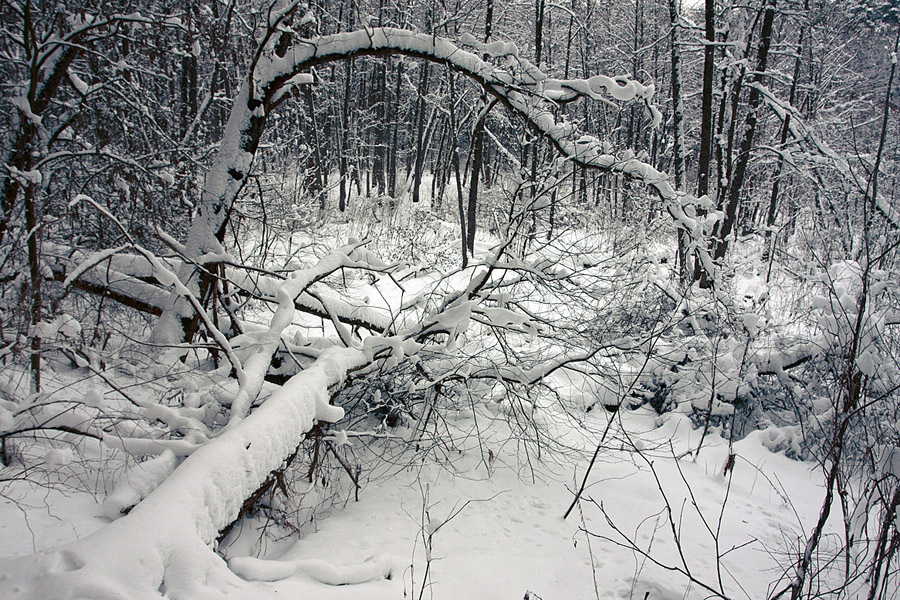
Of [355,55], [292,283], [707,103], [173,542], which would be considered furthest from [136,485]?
[707,103]

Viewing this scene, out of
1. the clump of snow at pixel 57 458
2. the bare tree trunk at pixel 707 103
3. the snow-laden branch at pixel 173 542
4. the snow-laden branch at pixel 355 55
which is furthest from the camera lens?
the bare tree trunk at pixel 707 103

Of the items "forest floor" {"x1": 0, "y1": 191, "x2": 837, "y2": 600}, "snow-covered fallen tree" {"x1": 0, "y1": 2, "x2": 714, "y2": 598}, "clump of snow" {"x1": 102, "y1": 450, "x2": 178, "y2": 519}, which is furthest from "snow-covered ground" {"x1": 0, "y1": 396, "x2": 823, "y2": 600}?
"snow-covered fallen tree" {"x1": 0, "y1": 2, "x2": 714, "y2": 598}

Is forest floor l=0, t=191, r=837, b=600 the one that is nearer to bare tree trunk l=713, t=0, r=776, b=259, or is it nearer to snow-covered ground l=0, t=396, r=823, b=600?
snow-covered ground l=0, t=396, r=823, b=600

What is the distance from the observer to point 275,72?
3.48 m

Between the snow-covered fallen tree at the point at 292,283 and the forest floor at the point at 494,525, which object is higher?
the snow-covered fallen tree at the point at 292,283

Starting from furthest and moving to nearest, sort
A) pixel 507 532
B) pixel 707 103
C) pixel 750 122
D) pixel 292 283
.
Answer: pixel 750 122 < pixel 707 103 < pixel 292 283 < pixel 507 532

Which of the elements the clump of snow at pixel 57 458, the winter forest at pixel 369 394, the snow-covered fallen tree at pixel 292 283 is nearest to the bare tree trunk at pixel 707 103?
the winter forest at pixel 369 394

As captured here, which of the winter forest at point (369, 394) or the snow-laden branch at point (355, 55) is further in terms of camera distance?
the snow-laden branch at point (355, 55)

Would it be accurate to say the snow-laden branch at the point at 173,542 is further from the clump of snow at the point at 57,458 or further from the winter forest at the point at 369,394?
the clump of snow at the point at 57,458

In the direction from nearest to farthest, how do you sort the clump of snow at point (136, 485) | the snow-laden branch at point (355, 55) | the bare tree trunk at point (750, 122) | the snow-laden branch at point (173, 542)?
the snow-laden branch at point (173, 542), the clump of snow at point (136, 485), the snow-laden branch at point (355, 55), the bare tree trunk at point (750, 122)

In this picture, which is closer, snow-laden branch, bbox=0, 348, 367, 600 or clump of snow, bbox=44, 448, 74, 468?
snow-laden branch, bbox=0, 348, 367, 600

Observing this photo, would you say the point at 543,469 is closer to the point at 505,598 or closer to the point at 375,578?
the point at 505,598

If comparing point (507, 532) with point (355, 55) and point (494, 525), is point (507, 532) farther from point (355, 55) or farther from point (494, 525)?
point (355, 55)

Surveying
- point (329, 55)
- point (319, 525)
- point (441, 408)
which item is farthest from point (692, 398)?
point (329, 55)
